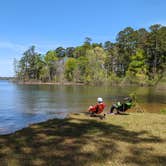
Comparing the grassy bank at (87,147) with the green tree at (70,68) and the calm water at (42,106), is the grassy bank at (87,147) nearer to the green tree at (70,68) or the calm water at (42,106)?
the calm water at (42,106)

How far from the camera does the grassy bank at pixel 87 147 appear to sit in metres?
6.12

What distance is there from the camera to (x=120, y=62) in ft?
300

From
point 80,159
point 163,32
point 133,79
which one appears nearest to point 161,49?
point 163,32

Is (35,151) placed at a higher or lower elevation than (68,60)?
lower

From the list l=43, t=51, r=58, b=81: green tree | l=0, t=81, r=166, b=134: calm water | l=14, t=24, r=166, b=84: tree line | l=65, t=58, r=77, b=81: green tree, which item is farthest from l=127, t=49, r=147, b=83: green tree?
l=43, t=51, r=58, b=81: green tree

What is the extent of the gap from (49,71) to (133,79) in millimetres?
38524

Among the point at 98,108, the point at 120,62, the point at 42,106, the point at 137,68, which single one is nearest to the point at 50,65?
the point at 120,62

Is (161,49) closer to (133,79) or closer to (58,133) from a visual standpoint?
(133,79)

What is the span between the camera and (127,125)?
1093 cm

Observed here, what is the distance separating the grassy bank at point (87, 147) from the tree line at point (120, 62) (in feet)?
211

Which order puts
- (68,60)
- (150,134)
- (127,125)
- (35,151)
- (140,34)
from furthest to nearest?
(68,60) → (140,34) → (127,125) → (150,134) → (35,151)

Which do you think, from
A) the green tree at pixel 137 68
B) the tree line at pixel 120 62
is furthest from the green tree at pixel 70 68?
the green tree at pixel 137 68

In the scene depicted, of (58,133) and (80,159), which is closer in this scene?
(80,159)

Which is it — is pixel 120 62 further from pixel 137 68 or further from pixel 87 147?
pixel 87 147
